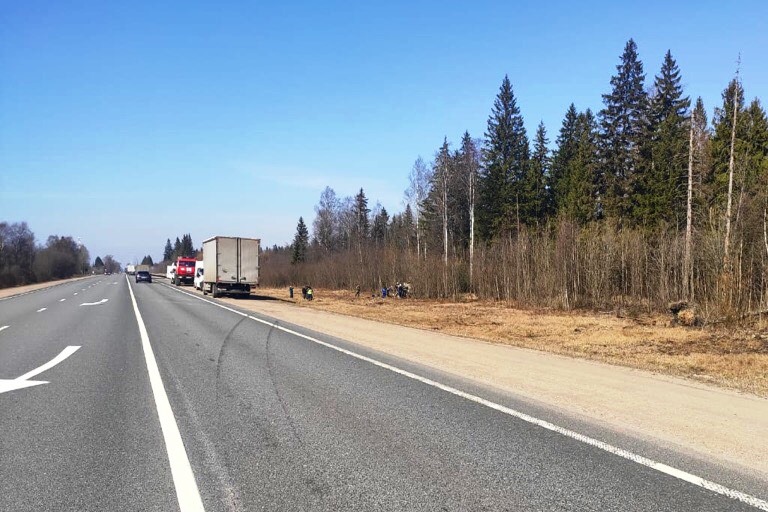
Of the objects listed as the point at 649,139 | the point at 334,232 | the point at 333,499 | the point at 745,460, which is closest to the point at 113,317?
the point at 333,499

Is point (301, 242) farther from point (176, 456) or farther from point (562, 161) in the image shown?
point (176, 456)

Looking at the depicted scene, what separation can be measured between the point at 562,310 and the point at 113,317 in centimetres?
2071

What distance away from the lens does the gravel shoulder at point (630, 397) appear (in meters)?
5.76

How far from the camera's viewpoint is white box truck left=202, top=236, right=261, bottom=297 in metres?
36.4

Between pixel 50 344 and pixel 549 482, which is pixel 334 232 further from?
pixel 549 482

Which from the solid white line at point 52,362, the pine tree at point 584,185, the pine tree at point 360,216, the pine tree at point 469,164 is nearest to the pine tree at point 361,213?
the pine tree at point 360,216

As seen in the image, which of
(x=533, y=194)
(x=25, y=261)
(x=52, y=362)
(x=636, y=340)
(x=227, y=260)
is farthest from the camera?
(x=25, y=261)

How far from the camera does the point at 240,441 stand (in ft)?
17.8

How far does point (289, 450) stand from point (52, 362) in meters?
7.54

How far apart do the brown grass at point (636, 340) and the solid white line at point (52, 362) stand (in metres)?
10.7

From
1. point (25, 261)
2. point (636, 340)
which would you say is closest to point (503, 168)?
point (636, 340)

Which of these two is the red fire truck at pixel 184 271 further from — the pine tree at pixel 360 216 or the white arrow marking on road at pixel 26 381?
the white arrow marking on road at pixel 26 381

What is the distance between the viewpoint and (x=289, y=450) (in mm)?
5180

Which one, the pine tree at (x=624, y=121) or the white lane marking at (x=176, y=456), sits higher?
the pine tree at (x=624, y=121)
